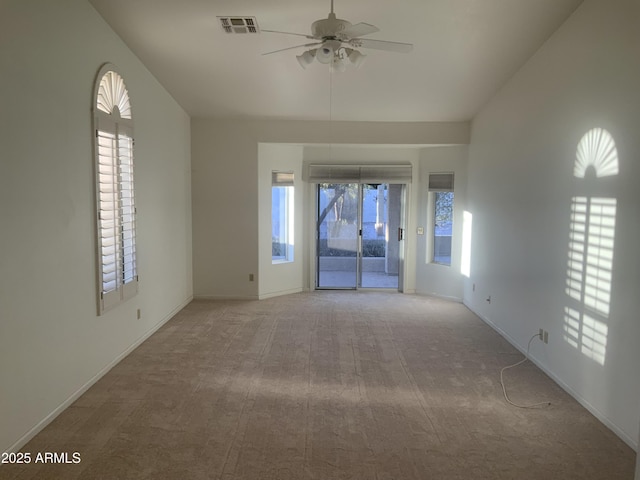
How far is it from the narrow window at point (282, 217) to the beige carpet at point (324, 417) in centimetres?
233

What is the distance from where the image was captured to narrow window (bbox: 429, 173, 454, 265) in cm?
702

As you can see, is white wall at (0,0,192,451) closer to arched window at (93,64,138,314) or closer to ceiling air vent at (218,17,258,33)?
arched window at (93,64,138,314)

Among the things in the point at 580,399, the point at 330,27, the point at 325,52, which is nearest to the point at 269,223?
the point at 325,52

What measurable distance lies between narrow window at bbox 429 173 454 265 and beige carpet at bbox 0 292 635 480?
2.29 meters

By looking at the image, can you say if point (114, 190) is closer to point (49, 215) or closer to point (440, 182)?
point (49, 215)

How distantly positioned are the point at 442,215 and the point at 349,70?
301 centimetres

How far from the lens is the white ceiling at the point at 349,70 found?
3842 millimetres

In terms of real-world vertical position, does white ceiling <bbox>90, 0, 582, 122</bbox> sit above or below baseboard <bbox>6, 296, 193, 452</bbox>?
above

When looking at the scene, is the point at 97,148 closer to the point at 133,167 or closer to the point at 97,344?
the point at 133,167

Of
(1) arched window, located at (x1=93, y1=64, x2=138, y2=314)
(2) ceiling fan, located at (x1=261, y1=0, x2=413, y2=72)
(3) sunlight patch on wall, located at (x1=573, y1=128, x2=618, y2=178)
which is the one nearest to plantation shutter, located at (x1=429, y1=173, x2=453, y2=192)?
(3) sunlight patch on wall, located at (x1=573, y1=128, x2=618, y2=178)

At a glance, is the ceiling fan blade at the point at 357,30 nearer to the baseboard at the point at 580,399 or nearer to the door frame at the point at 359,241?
the baseboard at the point at 580,399

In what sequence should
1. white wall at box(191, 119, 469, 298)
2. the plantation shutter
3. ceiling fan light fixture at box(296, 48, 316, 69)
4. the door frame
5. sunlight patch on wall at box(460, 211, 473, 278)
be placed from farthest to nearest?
the door frame → the plantation shutter → white wall at box(191, 119, 469, 298) → sunlight patch on wall at box(460, 211, 473, 278) → ceiling fan light fixture at box(296, 48, 316, 69)

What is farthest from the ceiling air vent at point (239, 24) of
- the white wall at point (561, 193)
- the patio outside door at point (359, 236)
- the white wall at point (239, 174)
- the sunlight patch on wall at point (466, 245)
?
the sunlight patch on wall at point (466, 245)

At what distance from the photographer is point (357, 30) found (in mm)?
3125
